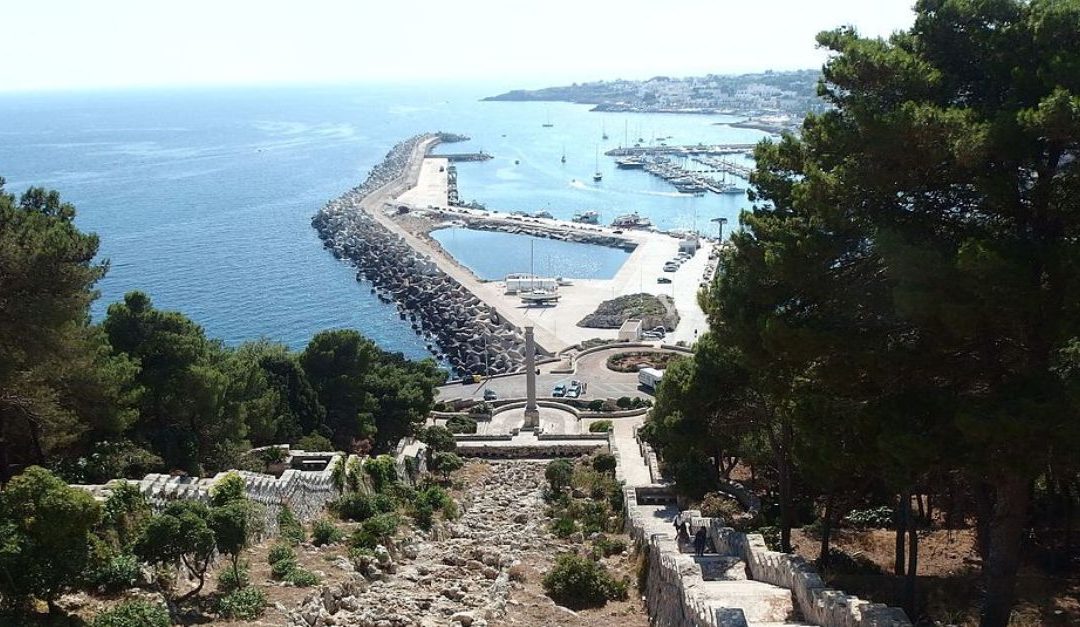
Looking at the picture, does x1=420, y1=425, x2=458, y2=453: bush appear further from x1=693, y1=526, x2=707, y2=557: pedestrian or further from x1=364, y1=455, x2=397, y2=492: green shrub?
x1=693, y1=526, x2=707, y2=557: pedestrian

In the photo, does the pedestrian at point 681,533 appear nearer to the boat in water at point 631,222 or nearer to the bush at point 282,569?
the bush at point 282,569

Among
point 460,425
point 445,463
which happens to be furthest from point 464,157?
point 445,463

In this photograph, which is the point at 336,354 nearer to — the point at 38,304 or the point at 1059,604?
the point at 38,304

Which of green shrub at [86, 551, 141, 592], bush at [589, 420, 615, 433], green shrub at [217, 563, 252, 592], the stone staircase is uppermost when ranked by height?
green shrub at [86, 551, 141, 592]

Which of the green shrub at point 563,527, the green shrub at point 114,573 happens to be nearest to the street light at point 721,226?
the green shrub at point 563,527

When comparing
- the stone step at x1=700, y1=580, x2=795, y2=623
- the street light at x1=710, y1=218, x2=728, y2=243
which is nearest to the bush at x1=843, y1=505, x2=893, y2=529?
the stone step at x1=700, y1=580, x2=795, y2=623

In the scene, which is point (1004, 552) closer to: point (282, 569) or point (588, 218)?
point (282, 569)

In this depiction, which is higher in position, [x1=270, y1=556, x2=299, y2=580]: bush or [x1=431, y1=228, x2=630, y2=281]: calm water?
[x1=270, y1=556, x2=299, y2=580]: bush

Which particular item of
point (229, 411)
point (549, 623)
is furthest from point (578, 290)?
point (549, 623)
